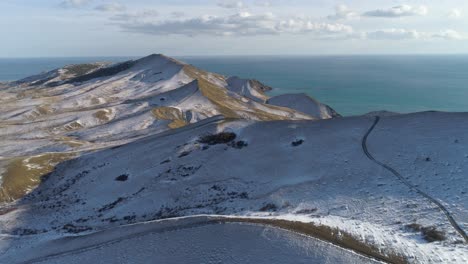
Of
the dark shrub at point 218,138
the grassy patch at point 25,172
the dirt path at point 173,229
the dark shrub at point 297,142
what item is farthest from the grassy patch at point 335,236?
the grassy patch at point 25,172

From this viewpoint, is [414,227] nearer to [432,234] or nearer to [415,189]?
[432,234]

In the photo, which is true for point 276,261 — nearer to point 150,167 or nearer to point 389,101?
point 150,167

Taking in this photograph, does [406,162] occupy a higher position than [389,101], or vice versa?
[406,162]

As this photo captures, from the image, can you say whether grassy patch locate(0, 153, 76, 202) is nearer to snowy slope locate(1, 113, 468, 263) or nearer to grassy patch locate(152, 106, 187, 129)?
snowy slope locate(1, 113, 468, 263)

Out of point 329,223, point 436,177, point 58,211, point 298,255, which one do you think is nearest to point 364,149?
point 436,177

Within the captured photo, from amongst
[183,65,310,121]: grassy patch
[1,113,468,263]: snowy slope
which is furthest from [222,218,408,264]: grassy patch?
[183,65,310,121]: grassy patch

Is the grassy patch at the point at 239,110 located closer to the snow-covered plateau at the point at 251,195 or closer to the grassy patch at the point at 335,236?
the snow-covered plateau at the point at 251,195
